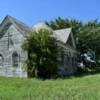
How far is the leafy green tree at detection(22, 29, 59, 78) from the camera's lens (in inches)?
948

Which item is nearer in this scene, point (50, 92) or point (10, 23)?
point (50, 92)

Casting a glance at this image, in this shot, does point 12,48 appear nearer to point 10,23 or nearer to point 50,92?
point 10,23

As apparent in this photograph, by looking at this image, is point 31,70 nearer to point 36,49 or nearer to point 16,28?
point 36,49

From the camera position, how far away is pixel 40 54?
24281 millimetres

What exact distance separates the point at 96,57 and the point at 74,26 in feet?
20.6

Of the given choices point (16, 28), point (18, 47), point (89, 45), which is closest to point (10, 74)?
point (18, 47)

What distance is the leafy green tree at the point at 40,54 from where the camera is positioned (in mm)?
24078

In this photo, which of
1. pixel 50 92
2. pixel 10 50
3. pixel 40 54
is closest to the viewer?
pixel 50 92

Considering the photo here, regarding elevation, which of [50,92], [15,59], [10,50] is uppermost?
[10,50]

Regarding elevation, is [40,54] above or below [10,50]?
below

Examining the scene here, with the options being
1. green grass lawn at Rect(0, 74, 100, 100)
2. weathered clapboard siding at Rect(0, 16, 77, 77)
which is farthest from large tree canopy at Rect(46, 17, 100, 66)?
green grass lawn at Rect(0, 74, 100, 100)

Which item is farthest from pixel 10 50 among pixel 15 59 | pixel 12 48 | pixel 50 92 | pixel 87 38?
pixel 87 38

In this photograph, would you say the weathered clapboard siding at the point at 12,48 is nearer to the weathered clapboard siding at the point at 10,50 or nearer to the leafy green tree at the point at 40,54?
the weathered clapboard siding at the point at 10,50

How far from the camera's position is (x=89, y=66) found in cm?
4175
